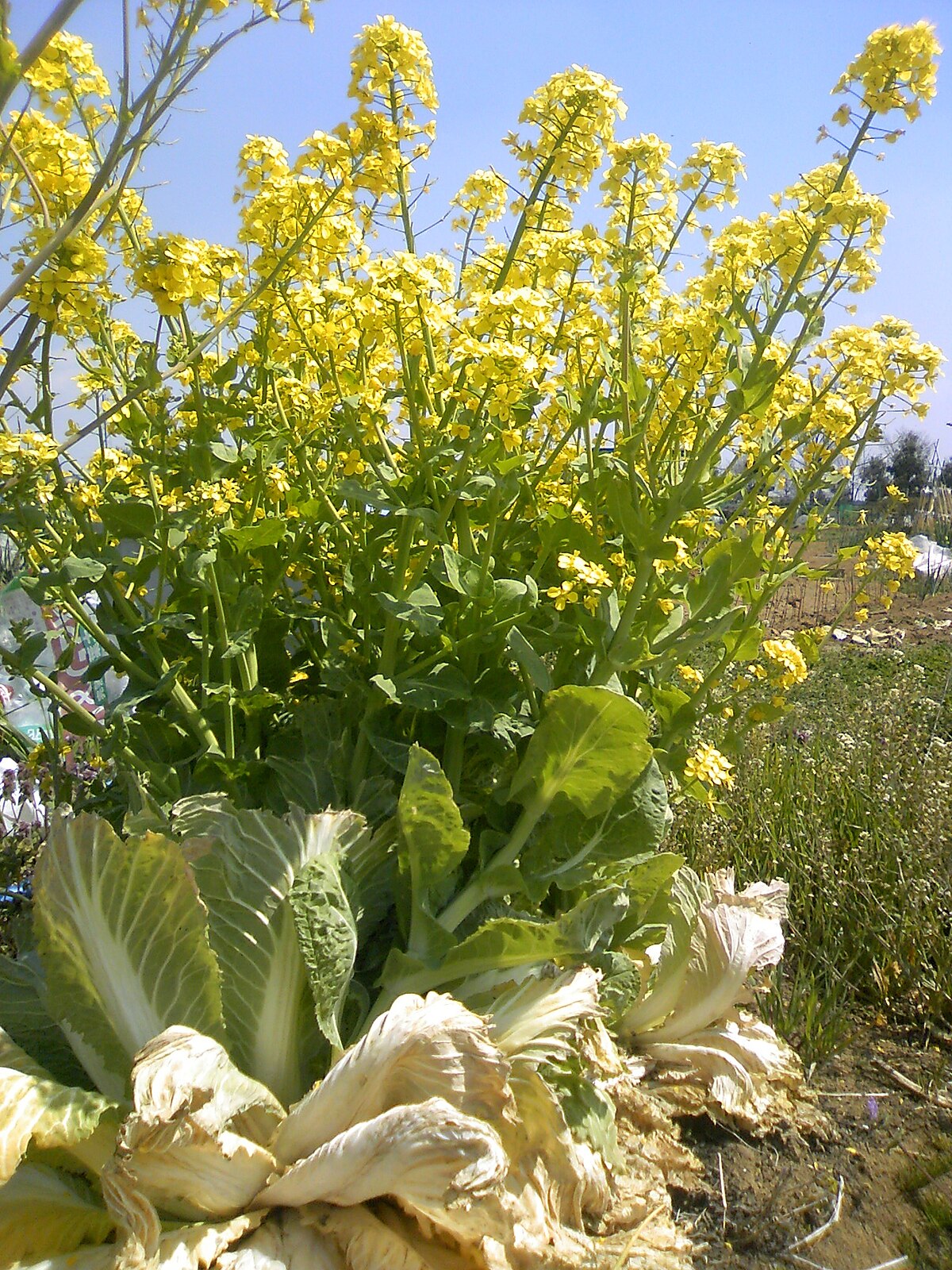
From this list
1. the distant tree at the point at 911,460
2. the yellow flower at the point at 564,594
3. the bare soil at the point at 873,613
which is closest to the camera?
the yellow flower at the point at 564,594

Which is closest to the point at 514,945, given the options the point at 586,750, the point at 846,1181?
the point at 586,750

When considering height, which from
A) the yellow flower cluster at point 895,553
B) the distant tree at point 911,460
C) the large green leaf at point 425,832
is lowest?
the large green leaf at point 425,832

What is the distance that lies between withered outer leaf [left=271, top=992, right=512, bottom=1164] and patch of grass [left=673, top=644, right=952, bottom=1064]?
3.67 feet

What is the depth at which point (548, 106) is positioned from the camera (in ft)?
7.48

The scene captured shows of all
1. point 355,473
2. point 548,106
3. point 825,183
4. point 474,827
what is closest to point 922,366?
point 825,183

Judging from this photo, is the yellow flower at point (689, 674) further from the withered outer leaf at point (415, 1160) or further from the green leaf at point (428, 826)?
the withered outer leaf at point (415, 1160)

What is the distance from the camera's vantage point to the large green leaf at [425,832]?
195 cm

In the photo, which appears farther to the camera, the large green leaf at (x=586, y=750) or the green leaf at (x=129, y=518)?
the green leaf at (x=129, y=518)

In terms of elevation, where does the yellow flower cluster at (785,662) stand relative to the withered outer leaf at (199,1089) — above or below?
above

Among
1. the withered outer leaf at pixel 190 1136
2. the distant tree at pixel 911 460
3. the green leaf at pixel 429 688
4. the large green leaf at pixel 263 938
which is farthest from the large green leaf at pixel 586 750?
the distant tree at pixel 911 460

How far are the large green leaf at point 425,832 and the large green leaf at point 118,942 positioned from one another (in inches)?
16.4

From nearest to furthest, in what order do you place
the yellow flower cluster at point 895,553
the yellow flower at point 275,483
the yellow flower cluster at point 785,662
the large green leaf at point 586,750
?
the large green leaf at point 586,750, the yellow flower at point 275,483, the yellow flower cluster at point 785,662, the yellow flower cluster at point 895,553

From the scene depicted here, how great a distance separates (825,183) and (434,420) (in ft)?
3.17

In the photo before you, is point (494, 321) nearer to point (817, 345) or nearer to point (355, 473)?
point (355, 473)
